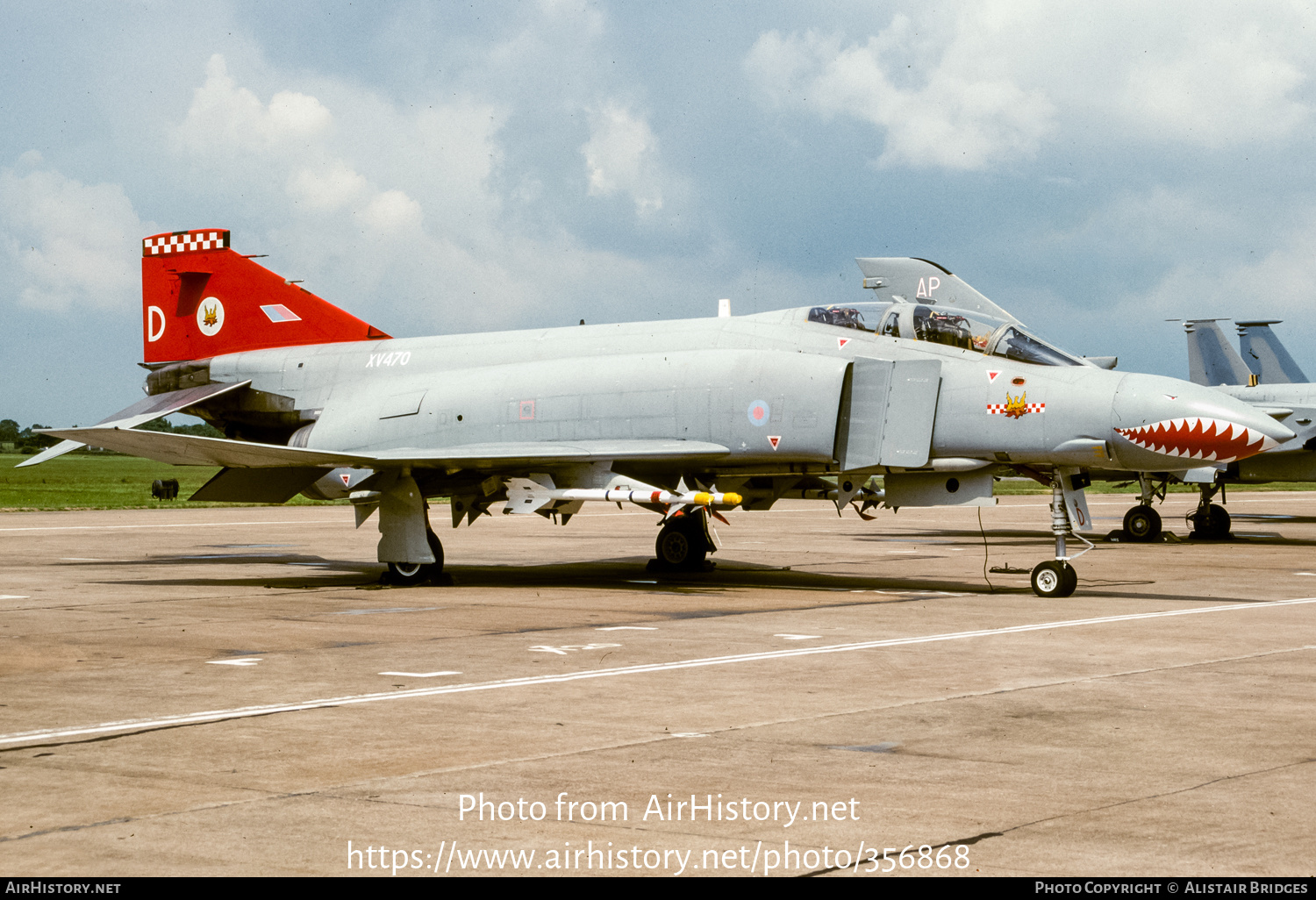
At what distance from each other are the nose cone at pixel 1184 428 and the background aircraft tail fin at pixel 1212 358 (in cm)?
2322

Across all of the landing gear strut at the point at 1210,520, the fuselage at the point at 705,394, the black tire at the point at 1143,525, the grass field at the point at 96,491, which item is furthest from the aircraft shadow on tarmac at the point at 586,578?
the landing gear strut at the point at 1210,520

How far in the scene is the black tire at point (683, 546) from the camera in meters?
17.5

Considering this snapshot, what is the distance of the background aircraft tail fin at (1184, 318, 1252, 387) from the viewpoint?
34438 mm

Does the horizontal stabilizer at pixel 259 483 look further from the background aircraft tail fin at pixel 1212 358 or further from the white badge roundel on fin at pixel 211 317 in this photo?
the background aircraft tail fin at pixel 1212 358

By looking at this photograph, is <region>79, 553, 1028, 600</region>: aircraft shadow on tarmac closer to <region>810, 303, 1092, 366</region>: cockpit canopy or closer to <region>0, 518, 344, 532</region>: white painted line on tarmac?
<region>810, 303, 1092, 366</region>: cockpit canopy

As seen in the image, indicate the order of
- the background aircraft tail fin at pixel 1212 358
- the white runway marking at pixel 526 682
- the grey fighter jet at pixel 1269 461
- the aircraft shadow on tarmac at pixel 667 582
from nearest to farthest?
the white runway marking at pixel 526 682 → the aircraft shadow on tarmac at pixel 667 582 → the grey fighter jet at pixel 1269 461 → the background aircraft tail fin at pixel 1212 358

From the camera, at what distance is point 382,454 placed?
15.4 meters

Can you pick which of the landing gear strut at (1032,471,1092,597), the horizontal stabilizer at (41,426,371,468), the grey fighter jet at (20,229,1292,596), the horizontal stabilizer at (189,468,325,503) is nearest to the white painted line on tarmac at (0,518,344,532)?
the grey fighter jet at (20,229,1292,596)

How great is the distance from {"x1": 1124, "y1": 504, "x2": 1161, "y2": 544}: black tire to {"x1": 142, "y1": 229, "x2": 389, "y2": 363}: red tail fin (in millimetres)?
14413

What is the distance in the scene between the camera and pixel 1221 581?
53.4 ft

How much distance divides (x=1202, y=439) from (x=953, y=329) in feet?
9.20

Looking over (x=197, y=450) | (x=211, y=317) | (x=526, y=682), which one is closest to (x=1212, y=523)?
(x=211, y=317)

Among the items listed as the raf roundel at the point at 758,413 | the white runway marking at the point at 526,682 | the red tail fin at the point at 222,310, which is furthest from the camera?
the red tail fin at the point at 222,310

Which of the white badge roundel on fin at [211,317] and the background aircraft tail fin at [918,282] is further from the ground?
the background aircraft tail fin at [918,282]
